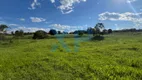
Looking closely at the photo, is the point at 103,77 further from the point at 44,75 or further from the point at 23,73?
the point at 23,73

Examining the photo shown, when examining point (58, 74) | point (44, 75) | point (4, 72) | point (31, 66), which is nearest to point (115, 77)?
point (58, 74)

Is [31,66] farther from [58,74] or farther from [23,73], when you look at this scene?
[58,74]

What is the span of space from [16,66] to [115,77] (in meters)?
7.79

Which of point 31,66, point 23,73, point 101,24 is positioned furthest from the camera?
point 101,24

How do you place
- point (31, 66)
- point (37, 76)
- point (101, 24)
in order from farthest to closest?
point (101, 24) → point (31, 66) → point (37, 76)

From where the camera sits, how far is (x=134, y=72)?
409 inches

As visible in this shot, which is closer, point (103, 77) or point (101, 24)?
point (103, 77)

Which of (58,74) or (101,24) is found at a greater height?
(101,24)

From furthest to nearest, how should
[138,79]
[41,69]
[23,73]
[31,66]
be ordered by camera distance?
1. [31,66]
2. [41,69]
3. [23,73]
4. [138,79]

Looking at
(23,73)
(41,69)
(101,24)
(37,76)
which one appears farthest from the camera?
(101,24)

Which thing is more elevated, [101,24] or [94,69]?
[101,24]

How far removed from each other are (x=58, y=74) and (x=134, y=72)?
4.98 meters

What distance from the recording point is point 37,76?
10.0m

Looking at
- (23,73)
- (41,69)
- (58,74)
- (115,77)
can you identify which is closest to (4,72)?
(23,73)
